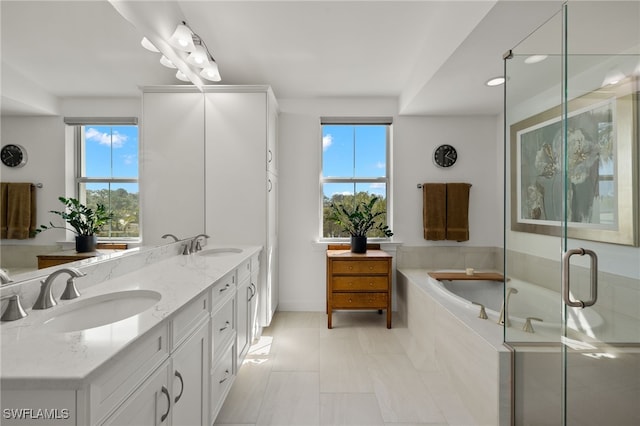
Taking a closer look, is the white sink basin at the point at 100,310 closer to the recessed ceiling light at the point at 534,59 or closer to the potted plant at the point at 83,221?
the potted plant at the point at 83,221

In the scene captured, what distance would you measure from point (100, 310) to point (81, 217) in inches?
16.8

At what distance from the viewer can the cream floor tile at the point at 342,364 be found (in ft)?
6.52

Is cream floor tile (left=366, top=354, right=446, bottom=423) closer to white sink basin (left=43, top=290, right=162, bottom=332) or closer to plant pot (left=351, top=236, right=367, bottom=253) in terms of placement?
plant pot (left=351, top=236, right=367, bottom=253)

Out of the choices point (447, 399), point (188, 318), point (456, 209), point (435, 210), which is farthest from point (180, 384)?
point (456, 209)

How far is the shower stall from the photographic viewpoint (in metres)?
1.23

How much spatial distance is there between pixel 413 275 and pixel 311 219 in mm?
1274

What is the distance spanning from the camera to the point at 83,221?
4.22 ft

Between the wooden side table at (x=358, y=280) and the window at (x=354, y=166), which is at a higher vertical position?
the window at (x=354, y=166)

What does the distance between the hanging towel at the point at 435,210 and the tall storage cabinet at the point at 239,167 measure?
5.93 ft

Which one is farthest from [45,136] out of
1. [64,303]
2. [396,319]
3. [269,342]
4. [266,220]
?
[396,319]

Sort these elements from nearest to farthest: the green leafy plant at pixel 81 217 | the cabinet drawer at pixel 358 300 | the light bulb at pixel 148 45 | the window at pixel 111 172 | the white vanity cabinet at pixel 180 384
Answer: the white vanity cabinet at pixel 180 384
the green leafy plant at pixel 81 217
the window at pixel 111 172
the light bulb at pixel 148 45
the cabinet drawer at pixel 358 300

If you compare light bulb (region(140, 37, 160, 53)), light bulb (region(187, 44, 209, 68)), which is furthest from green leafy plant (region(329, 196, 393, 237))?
light bulb (region(140, 37, 160, 53))

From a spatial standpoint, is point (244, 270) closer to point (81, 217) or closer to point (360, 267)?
point (81, 217)

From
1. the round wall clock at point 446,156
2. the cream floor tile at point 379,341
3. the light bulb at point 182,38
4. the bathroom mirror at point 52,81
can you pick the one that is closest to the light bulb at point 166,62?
the light bulb at point 182,38
